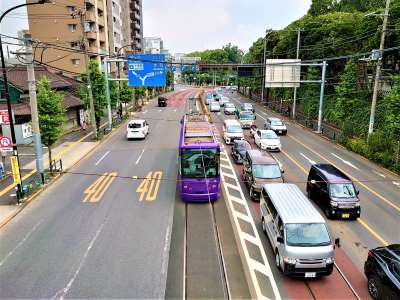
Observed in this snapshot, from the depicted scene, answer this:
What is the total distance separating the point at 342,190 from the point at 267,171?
4.32 meters

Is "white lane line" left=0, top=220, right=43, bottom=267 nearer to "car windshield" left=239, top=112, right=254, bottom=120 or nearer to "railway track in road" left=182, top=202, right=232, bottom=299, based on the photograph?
"railway track in road" left=182, top=202, right=232, bottom=299

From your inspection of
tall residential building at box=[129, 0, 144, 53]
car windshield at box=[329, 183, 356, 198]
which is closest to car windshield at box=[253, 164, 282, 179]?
car windshield at box=[329, 183, 356, 198]

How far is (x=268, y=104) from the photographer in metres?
70.1

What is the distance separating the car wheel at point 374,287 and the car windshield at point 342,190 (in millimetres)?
5994

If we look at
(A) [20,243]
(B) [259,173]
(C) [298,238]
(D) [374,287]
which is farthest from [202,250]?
(A) [20,243]

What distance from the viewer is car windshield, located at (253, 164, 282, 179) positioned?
64.0 feet

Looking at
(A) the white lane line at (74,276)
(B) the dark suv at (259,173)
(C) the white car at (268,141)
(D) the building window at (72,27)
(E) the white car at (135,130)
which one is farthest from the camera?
(D) the building window at (72,27)

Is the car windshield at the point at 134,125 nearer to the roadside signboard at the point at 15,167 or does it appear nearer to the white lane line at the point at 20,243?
the roadside signboard at the point at 15,167

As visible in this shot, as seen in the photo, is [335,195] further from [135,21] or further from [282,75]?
[135,21]

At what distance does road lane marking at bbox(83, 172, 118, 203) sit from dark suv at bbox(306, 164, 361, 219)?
40.8ft

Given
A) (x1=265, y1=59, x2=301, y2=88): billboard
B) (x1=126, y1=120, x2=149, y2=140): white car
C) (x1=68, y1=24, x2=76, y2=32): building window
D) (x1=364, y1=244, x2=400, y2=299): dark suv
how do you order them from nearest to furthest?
1. (x1=364, y1=244, x2=400, y2=299): dark suv
2. (x1=126, y1=120, x2=149, y2=140): white car
3. (x1=265, y1=59, x2=301, y2=88): billboard
4. (x1=68, y1=24, x2=76, y2=32): building window

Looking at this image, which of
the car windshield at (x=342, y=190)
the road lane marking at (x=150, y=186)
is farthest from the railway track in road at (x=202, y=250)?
the car windshield at (x=342, y=190)

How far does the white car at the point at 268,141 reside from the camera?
3052cm

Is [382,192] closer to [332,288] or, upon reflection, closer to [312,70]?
[332,288]
